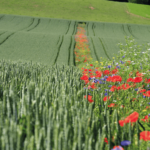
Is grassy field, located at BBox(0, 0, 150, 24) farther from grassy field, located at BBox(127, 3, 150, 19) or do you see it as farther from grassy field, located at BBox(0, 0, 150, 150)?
grassy field, located at BBox(127, 3, 150, 19)

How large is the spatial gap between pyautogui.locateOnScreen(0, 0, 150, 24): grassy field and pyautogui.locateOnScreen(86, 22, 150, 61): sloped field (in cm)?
490

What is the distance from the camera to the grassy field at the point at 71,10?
30550 millimetres

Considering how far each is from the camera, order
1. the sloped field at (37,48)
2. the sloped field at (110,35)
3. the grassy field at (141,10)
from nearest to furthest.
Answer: the sloped field at (37,48), the sloped field at (110,35), the grassy field at (141,10)

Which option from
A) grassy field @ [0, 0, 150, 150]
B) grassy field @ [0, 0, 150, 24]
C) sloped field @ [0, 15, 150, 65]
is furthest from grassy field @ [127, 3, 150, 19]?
sloped field @ [0, 15, 150, 65]

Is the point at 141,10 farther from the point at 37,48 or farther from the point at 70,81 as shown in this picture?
the point at 70,81

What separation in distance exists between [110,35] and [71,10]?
575 inches

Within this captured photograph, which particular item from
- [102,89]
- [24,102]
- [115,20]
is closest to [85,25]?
[115,20]

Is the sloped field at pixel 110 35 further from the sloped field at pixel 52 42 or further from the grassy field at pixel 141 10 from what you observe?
the grassy field at pixel 141 10

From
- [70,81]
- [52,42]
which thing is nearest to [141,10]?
[52,42]

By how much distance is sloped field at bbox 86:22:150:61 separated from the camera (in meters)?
15.0

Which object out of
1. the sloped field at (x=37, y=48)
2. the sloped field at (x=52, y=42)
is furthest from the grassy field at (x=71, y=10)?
the sloped field at (x=37, y=48)

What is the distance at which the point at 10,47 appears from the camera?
1376cm

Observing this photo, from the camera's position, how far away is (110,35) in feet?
70.0

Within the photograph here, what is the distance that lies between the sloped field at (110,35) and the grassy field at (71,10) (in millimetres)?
4898
